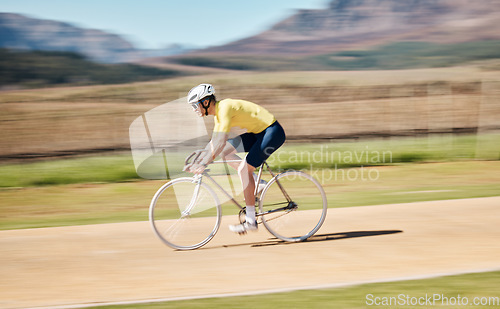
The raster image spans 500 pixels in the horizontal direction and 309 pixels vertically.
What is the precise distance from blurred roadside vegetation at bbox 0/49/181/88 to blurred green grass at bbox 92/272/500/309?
85.6 feet

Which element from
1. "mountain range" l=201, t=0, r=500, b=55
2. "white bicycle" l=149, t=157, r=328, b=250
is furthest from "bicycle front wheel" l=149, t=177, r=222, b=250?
"mountain range" l=201, t=0, r=500, b=55

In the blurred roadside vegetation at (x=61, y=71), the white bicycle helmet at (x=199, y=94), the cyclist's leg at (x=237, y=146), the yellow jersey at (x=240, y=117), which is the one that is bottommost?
the blurred roadside vegetation at (x=61, y=71)

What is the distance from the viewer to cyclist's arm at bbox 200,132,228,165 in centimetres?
593

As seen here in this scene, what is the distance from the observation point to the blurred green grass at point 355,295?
4.40 meters

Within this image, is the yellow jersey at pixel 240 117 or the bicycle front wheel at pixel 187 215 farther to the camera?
the bicycle front wheel at pixel 187 215

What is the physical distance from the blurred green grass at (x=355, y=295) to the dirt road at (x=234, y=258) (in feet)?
0.83

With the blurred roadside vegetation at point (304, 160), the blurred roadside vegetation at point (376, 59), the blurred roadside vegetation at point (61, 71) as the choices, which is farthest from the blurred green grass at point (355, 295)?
the blurred roadside vegetation at point (376, 59)

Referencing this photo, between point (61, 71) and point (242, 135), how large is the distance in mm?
30943

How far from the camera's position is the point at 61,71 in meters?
35.0

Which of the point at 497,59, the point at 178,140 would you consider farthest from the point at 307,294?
the point at 497,59

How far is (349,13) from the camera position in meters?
88.7

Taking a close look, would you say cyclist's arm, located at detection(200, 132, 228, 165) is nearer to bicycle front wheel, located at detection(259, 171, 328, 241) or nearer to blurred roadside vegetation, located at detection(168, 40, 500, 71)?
bicycle front wheel, located at detection(259, 171, 328, 241)

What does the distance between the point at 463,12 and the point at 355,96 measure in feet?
199

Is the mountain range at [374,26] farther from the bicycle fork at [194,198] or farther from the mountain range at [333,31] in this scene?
the bicycle fork at [194,198]
